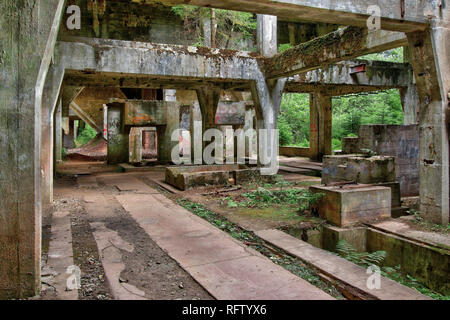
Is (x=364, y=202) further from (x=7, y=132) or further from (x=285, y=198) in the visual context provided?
(x=7, y=132)

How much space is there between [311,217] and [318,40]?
4.31 metres

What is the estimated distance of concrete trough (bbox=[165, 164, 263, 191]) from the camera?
9706mm

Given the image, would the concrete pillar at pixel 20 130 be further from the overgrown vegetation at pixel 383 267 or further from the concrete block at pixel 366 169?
the concrete block at pixel 366 169

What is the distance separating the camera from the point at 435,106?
5895 mm

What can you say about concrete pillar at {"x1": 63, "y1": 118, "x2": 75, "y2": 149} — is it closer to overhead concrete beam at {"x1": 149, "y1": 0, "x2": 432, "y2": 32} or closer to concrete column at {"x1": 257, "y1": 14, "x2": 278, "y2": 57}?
concrete column at {"x1": 257, "y1": 14, "x2": 278, "y2": 57}

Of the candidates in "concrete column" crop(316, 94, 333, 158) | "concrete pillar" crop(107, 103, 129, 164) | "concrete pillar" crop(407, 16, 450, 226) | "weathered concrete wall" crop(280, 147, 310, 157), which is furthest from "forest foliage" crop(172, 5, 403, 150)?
"concrete pillar" crop(407, 16, 450, 226)

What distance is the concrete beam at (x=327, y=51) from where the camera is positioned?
274 inches

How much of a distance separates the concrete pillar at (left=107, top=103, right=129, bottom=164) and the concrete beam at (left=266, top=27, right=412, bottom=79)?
9.31 meters

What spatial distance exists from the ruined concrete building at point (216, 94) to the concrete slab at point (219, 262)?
62 millimetres

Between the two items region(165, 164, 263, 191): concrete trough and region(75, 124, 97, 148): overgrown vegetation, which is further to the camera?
region(75, 124, 97, 148): overgrown vegetation

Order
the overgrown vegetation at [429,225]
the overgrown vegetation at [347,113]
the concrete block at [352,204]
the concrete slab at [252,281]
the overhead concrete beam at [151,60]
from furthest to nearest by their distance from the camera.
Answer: the overgrown vegetation at [347,113] → the overhead concrete beam at [151,60] → the concrete block at [352,204] → the overgrown vegetation at [429,225] → the concrete slab at [252,281]

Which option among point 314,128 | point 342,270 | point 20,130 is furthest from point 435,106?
point 314,128

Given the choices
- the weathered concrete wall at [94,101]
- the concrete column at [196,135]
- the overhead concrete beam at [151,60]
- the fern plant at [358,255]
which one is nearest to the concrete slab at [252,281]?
the fern plant at [358,255]
